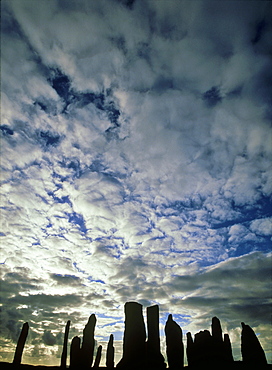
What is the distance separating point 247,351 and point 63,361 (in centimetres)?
2376

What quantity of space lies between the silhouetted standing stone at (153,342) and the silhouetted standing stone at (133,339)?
1182 millimetres

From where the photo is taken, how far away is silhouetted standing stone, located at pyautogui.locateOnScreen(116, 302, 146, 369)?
24.6 metres

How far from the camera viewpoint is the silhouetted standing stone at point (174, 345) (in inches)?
1053

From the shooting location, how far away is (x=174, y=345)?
91.4 feet

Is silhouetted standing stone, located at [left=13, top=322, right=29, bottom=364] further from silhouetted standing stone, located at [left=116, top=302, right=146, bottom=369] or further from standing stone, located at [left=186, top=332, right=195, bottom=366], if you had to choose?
standing stone, located at [left=186, top=332, right=195, bottom=366]

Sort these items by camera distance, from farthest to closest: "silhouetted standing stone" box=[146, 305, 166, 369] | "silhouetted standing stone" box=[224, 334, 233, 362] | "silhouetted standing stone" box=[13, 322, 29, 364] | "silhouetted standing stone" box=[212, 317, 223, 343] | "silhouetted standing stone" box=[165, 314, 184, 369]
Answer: "silhouetted standing stone" box=[212, 317, 223, 343] < "silhouetted standing stone" box=[224, 334, 233, 362] < "silhouetted standing stone" box=[13, 322, 29, 364] < "silhouetted standing stone" box=[165, 314, 184, 369] < "silhouetted standing stone" box=[146, 305, 166, 369]

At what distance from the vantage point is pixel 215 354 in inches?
1107

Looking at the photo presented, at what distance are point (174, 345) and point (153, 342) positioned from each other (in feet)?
9.58

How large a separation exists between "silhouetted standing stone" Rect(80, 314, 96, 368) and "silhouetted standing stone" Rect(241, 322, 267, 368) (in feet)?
61.1

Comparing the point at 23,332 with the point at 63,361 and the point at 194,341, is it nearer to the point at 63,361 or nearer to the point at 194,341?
the point at 63,361

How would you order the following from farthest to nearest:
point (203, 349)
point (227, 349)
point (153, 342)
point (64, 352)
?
point (64, 352) < point (227, 349) < point (203, 349) < point (153, 342)

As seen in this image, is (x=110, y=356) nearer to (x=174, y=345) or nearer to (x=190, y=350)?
(x=174, y=345)

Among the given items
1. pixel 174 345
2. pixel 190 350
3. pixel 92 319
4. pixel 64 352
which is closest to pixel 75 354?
pixel 64 352

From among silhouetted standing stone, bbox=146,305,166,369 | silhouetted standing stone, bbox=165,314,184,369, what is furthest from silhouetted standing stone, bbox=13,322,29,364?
silhouetted standing stone, bbox=165,314,184,369
